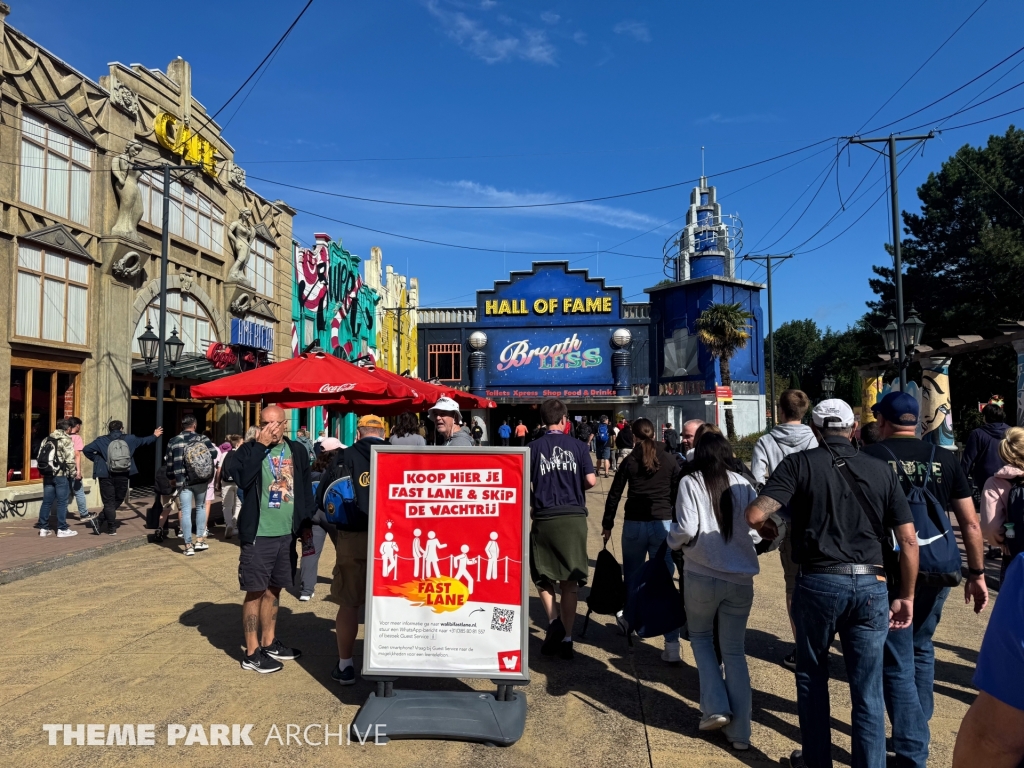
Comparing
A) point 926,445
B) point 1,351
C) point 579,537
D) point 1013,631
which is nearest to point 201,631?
point 579,537

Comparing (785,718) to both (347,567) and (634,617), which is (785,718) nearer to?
(634,617)

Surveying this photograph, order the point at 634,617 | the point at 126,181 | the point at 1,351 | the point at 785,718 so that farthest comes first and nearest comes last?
1. the point at 126,181
2. the point at 1,351
3. the point at 634,617
4. the point at 785,718

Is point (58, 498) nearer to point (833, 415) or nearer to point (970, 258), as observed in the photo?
point (833, 415)

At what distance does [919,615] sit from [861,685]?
811mm

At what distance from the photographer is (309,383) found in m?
9.25

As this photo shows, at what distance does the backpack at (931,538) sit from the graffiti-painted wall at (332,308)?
20306mm

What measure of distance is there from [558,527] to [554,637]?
0.81 meters

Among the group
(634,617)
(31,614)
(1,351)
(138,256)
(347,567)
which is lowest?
(31,614)

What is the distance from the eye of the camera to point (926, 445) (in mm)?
4070

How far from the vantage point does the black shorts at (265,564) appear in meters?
5.11

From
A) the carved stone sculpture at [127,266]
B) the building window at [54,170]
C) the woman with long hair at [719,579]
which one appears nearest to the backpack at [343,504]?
the woman with long hair at [719,579]

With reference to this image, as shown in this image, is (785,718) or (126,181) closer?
(785,718)

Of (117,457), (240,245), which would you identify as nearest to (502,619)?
(117,457)

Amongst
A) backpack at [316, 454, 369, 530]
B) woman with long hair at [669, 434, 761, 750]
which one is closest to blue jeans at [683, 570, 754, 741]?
woman with long hair at [669, 434, 761, 750]
